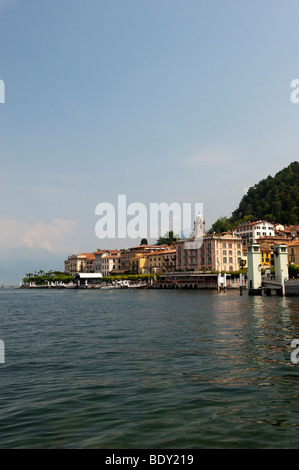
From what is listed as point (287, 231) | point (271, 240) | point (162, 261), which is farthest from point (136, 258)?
point (287, 231)

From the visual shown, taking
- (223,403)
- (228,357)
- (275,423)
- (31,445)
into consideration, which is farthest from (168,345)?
(31,445)

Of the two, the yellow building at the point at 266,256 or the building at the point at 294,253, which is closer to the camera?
the building at the point at 294,253

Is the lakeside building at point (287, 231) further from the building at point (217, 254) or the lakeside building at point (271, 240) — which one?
the building at point (217, 254)

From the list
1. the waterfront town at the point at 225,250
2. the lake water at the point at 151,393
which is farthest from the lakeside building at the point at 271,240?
the lake water at the point at 151,393

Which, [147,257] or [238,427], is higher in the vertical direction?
[147,257]

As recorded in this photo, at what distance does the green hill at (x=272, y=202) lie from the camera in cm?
16469

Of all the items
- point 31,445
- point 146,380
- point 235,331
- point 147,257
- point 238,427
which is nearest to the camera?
point 31,445

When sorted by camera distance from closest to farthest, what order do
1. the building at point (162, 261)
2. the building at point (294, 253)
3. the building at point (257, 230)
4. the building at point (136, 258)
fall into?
the building at point (294, 253)
the building at point (257, 230)
the building at point (162, 261)
the building at point (136, 258)

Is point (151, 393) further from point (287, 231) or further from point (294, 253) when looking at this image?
point (287, 231)

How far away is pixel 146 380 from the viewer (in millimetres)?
13883

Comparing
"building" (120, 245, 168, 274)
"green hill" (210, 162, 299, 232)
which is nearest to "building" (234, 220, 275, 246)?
"green hill" (210, 162, 299, 232)

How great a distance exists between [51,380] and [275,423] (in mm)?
7971

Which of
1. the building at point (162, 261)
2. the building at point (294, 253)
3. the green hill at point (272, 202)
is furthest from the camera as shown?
the green hill at point (272, 202)
